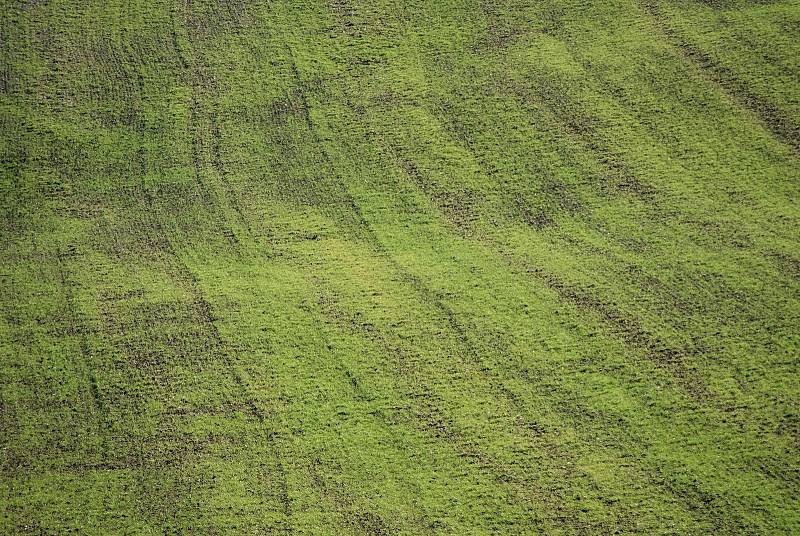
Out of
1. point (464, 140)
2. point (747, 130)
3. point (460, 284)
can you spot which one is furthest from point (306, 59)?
point (747, 130)

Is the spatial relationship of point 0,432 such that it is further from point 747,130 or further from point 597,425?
point 747,130

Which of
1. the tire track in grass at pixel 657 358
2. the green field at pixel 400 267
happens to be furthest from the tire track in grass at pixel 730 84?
the tire track in grass at pixel 657 358

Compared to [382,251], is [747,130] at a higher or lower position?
higher

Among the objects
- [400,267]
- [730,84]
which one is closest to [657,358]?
[400,267]

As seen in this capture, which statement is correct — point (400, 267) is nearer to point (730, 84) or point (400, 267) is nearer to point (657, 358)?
point (657, 358)

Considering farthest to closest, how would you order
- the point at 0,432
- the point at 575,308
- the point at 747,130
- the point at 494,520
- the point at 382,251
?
the point at 747,130
the point at 382,251
the point at 575,308
the point at 0,432
the point at 494,520

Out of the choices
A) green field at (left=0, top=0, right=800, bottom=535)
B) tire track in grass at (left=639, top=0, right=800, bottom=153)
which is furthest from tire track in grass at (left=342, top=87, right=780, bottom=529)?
tire track in grass at (left=639, top=0, right=800, bottom=153)

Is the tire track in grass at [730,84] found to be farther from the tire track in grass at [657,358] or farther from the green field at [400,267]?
the tire track in grass at [657,358]
